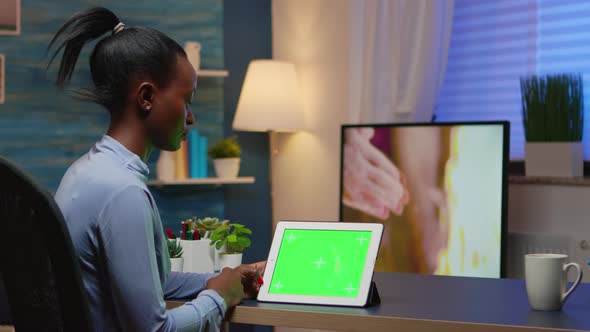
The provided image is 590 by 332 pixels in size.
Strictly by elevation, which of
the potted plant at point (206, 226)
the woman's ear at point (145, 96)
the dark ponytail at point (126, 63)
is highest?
the dark ponytail at point (126, 63)

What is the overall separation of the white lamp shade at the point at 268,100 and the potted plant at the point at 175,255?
193cm

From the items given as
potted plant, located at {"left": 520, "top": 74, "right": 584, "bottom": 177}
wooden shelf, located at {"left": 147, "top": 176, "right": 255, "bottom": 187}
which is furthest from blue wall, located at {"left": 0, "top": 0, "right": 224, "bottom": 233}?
potted plant, located at {"left": 520, "top": 74, "right": 584, "bottom": 177}

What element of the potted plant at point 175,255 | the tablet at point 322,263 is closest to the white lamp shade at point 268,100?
the potted plant at point 175,255

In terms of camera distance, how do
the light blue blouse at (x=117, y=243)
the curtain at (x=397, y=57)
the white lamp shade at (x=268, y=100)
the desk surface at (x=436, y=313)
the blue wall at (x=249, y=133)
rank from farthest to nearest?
the blue wall at (x=249, y=133) → the white lamp shade at (x=268, y=100) → the curtain at (x=397, y=57) → the desk surface at (x=436, y=313) → the light blue blouse at (x=117, y=243)

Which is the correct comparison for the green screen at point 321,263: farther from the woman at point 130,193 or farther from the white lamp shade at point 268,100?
the white lamp shade at point 268,100

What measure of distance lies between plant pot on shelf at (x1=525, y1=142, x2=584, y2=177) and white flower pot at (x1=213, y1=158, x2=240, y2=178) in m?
1.50

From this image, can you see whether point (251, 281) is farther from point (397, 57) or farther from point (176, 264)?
point (397, 57)

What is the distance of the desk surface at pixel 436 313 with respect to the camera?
1.48m

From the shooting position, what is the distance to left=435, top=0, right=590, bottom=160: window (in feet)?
10.7

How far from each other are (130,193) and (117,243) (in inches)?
3.4

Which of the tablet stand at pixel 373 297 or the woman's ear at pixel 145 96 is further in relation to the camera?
the tablet stand at pixel 373 297

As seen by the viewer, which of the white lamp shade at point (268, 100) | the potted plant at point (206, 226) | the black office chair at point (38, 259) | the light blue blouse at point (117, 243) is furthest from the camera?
the white lamp shade at point (268, 100)

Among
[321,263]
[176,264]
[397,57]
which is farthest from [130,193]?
[397,57]

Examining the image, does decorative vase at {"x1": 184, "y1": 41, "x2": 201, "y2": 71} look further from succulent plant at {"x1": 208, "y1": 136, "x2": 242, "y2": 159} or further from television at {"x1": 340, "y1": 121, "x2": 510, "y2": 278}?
television at {"x1": 340, "y1": 121, "x2": 510, "y2": 278}
